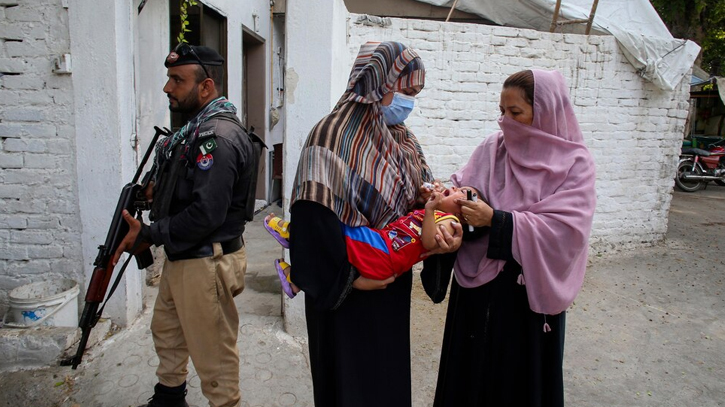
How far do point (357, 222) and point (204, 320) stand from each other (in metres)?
1.05

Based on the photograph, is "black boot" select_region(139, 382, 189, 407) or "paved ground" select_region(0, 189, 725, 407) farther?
"paved ground" select_region(0, 189, 725, 407)

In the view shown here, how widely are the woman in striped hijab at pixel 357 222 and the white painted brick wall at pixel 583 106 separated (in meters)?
3.08

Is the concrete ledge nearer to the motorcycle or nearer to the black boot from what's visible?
the black boot

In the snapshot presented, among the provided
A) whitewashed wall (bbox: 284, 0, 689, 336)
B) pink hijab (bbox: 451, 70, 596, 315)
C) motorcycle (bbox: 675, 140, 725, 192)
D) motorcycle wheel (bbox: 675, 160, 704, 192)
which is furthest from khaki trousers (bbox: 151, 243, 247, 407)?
motorcycle wheel (bbox: 675, 160, 704, 192)

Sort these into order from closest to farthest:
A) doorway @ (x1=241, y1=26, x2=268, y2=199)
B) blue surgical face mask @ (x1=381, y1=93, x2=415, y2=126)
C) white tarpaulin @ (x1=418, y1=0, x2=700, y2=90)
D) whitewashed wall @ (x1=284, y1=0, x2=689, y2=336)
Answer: blue surgical face mask @ (x1=381, y1=93, x2=415, y2=126)
whitewashed wall @ (x1=284, y1=0, x2=689, y2=336)
white tarpaulin @ (x1=418, y1=0, x2=700, y2=90)
doorway @ (x1=241, y1=26, x2=268, y2=199)

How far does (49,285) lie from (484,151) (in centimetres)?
292

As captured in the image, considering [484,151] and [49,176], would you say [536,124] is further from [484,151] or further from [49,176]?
[49,176]

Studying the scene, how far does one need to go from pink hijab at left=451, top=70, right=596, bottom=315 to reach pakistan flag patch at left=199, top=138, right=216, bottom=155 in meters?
1.17

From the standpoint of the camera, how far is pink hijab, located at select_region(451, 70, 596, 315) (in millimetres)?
1755

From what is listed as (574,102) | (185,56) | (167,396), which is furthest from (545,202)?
(574,102)

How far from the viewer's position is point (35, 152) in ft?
10.2

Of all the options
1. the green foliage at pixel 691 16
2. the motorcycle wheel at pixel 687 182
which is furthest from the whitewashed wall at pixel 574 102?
the green foliage at pixel 691 16

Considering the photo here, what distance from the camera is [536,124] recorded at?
185 centimetres

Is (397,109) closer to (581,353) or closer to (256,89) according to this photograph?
(581,353)
